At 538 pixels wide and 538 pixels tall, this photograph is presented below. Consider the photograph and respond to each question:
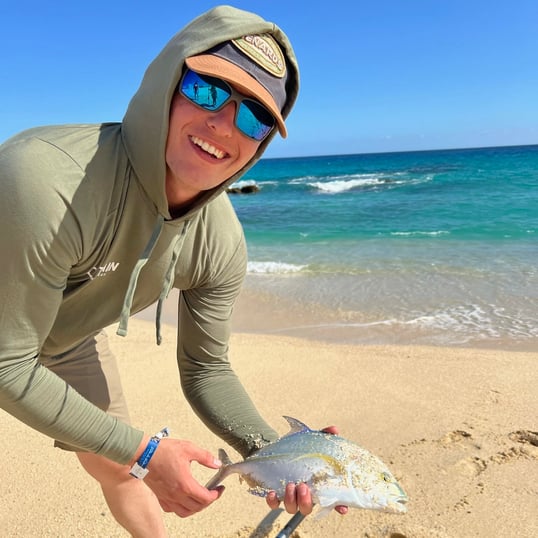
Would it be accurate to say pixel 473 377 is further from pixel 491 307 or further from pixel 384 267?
pixel 384 267

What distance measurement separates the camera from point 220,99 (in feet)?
5.34

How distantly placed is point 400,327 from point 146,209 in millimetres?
5417

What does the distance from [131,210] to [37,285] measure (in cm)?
37

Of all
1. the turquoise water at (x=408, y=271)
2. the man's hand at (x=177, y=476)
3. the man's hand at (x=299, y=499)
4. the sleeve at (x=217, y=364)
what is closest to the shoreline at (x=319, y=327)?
the turquoise water at (x=408, y=271)

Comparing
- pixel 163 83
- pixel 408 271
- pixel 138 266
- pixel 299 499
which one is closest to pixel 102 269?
pixel 138 266

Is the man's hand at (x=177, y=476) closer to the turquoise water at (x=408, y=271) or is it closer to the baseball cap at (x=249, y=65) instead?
the baseball cap at (x=249, y=65)

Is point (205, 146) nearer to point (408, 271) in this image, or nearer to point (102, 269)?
point (102, 269)

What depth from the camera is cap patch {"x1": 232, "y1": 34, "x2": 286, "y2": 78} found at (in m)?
1.59

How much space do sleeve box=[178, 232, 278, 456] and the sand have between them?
0.98 metres

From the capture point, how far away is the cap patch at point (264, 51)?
1.59m

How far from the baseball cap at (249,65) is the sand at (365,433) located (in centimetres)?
233

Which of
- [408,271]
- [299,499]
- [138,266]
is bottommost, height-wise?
[408,271]

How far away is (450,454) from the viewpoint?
143 inches

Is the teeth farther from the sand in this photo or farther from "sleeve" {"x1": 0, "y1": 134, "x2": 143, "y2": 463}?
the sand
